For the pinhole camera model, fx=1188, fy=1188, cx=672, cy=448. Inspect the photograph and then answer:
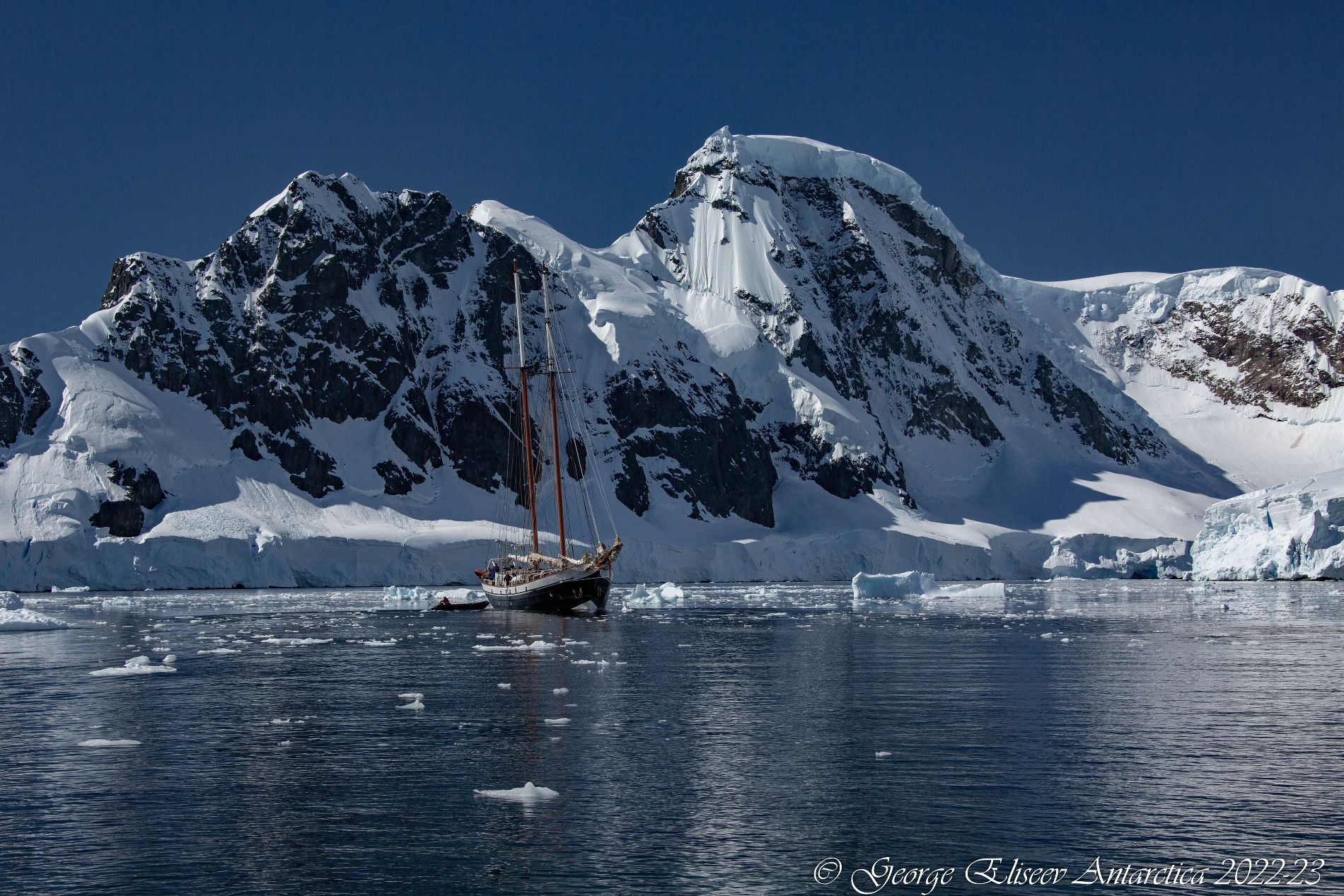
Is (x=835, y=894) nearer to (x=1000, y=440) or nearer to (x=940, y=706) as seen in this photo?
(x=940, y=706)

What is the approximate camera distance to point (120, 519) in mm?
106562

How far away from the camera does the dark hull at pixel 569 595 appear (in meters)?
58.1

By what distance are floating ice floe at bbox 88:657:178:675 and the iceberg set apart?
270 ft

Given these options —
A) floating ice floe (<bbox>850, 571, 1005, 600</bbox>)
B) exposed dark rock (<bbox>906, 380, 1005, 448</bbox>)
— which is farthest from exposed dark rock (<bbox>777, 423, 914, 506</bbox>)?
floating ice floe (<bbox>850, 571, 1005, 600</bbox>)

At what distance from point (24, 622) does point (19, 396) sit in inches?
3219

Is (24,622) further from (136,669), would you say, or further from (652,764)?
(652,764)

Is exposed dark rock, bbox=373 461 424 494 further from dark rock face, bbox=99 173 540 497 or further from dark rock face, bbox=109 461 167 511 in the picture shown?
dark rock face, bbox=109 461 167 511

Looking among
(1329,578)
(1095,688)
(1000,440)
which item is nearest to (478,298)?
(1000,440)

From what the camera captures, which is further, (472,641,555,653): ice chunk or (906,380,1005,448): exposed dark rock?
(906,380,1005,448): exposed dark rock

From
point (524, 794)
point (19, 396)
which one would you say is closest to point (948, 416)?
point (19, 396)

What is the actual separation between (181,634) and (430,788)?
32.3 m

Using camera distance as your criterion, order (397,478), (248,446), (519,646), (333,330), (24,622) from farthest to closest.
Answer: (333,330), (397,478), (248,446), (24,622), (519,646)

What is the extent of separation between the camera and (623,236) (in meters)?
188

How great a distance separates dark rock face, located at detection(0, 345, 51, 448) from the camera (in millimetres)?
114281
